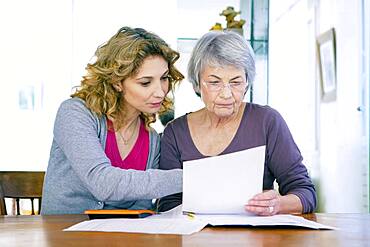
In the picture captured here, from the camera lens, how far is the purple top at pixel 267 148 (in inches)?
77.8

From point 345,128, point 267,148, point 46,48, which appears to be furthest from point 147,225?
point 46,48

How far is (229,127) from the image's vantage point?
6.88 ft

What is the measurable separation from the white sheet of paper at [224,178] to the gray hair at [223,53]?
45 cm

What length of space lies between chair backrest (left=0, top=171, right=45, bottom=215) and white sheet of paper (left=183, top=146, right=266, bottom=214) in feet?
1.88

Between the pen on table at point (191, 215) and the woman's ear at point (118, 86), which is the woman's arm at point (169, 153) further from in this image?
the pen on table at point (191, 215)

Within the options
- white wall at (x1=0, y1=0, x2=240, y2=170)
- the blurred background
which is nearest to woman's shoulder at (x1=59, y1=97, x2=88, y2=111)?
the blurred background

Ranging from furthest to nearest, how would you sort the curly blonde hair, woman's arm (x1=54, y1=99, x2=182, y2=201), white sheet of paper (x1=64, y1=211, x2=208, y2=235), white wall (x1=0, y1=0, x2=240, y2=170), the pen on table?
white wall (x1=0, y1=0, x2=240, y2=170)
the curly blonde hair
woman's arm (x1=54, y1=99, x2=182, y2=201)
the pen on table
white sheet of paper (x1=64, y1=211, x2=208, y2=235)

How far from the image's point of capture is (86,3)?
4391 mm

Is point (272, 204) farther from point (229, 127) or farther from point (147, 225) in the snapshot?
point (229, 127)

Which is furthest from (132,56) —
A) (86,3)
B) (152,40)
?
(86,3)

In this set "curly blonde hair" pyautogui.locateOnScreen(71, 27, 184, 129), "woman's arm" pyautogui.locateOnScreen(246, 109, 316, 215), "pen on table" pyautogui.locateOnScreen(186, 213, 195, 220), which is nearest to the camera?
"pen on table" pyautogui.locateOnScreen(186, 213, 195, 220)

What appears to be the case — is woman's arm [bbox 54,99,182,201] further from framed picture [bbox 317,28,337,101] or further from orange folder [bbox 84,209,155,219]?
framed picture [bbox 317,28,337,101]

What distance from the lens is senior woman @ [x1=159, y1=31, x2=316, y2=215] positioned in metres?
1.98

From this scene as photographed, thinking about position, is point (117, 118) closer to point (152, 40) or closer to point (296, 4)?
point (152, 40)
